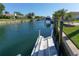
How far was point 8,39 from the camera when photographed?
512 cm

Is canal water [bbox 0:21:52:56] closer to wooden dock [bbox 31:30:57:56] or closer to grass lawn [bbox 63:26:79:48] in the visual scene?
wooden dock [bbox 31:30:57:56]

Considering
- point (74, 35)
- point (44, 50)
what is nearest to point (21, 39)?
point (74, 35)

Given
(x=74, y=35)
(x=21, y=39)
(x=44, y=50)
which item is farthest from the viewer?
(x=21, y=39)

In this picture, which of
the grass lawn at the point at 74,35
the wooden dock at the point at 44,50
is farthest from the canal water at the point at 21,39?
the grass lawn at the point at 74,35

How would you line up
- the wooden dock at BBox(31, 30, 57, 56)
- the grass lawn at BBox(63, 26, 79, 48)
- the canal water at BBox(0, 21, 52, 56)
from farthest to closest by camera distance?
the canal water at BBox(0, 21, 52, 56) < the grass lawn at BBox(63, 26, 79, 48) < the wooden dock at BBox(31, 30, 57, 56)

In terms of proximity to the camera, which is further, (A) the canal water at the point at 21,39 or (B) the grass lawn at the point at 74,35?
(A) the canal water at the point at 21,39

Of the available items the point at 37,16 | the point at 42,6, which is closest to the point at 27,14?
the point at 37,16

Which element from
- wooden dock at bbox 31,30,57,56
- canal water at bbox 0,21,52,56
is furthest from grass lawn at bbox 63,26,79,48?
canal water at bbox 0,21,52,56

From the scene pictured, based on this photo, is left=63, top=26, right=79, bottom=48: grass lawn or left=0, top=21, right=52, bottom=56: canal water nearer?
left=63, top=26, right=79, bottom=48: grass lawn

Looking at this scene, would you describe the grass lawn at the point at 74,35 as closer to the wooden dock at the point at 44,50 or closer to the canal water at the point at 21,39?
the wooden dock at the point at 44,50

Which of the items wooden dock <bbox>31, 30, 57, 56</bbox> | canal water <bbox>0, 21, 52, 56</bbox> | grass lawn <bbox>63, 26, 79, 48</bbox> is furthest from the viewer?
canal water <bbox>0, 21, 52, 56</bbox>

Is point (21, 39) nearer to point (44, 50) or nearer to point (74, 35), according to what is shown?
point (74, 35)

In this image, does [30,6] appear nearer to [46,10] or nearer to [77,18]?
[46,10]

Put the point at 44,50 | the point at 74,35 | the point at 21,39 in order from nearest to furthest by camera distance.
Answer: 1. the point at 44,50
2. the point at 74,35
3. the point at 21,39
